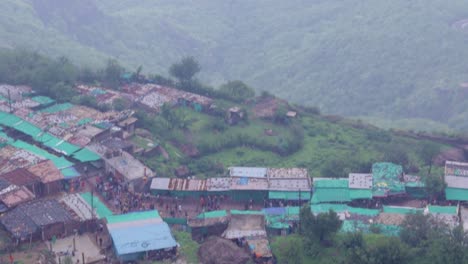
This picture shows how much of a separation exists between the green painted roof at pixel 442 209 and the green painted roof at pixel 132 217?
12276mm

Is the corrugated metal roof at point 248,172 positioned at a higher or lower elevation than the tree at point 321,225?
higher

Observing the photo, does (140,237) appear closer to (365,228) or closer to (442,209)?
(365,228)

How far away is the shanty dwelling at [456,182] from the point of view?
95.3ft

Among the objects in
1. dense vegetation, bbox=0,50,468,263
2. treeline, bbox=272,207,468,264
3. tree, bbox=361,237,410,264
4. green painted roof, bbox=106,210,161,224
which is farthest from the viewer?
green painted roof, bbox=106,210,161,224

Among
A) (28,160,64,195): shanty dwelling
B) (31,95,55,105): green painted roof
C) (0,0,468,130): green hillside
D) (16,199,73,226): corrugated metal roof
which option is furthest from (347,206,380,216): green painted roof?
(0,0,468,130): green hillside

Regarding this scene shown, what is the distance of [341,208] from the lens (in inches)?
1082

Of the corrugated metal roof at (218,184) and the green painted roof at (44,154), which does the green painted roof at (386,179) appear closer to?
the corrugated metal roof at (218,184)

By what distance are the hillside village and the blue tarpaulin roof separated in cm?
4

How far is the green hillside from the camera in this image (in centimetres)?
6794

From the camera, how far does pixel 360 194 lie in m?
29.3

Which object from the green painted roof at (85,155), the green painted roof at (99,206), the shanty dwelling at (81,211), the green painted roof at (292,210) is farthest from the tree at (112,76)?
the green painted roof at (292,210)

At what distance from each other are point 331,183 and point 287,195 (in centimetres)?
238

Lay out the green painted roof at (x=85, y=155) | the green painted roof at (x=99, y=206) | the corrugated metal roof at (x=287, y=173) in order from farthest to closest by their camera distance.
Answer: the green painted roof at (x=85, y=155) → the corrugated metal roof at (x=287, y=173) → the green painted roof at (x=99, y=206)

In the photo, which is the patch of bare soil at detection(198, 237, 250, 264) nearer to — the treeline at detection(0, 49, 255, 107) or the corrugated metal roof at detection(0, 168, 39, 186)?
the corrugated metal roof at detection(0, 168, 39, 186)
